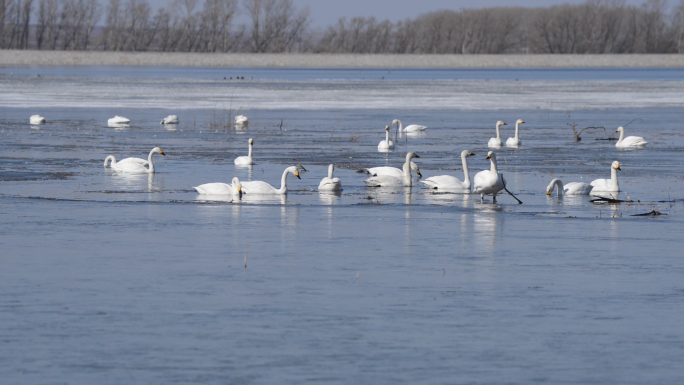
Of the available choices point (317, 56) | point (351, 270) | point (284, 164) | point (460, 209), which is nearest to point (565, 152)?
point (284, 164)

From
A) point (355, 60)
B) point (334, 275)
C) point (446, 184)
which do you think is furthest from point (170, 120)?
point (355, 60)

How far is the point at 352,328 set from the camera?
6305 millimetres

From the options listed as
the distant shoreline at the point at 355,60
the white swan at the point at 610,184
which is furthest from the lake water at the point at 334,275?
the distant shoreline at the point at 355,60

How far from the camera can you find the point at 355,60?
3226 inches

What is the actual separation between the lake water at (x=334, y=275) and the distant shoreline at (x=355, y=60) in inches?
2513

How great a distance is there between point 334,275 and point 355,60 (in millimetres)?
74798

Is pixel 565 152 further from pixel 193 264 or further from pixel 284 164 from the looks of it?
pixel 193 264

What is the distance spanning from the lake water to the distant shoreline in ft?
209

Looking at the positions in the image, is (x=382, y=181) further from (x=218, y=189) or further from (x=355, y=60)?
(x=355, y=60)

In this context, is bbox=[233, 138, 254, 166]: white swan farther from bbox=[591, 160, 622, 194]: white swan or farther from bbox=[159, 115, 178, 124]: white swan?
bbox=[159, 115, 178, 124]: white swan

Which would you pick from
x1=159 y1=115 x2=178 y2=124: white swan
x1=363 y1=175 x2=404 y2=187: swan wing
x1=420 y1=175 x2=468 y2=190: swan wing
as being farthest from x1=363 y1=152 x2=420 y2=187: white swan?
x1=159 y1=115 x2=178 y2=124: white swan

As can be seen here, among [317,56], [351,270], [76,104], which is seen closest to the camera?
[351,270]

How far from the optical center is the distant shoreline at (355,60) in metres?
80.2

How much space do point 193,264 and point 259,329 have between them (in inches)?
80.7
